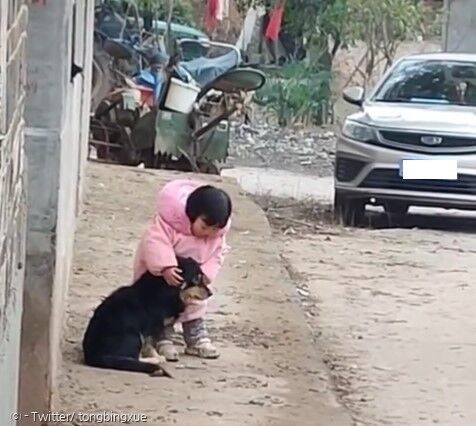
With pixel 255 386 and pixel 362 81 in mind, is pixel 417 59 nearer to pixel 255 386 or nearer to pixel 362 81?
pixel 255 386

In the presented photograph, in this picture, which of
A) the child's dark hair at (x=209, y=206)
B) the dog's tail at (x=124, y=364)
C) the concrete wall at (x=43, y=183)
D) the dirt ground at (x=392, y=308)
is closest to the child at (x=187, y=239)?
the child's dark hair at (x=209, y=206)

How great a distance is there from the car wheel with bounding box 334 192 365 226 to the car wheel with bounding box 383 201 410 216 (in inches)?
9.4

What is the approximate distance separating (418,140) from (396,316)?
4.18 meters

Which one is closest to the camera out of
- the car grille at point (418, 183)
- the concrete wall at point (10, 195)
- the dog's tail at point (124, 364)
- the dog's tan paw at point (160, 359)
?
the concrete wall at point (10, 195)

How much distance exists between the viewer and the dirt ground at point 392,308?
670 cm

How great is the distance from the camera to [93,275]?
854 centimetres

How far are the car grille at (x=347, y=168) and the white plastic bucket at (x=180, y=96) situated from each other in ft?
6.26

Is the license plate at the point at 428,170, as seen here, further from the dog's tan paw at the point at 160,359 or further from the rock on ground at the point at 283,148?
the dog's tan paw at the point at 160,359

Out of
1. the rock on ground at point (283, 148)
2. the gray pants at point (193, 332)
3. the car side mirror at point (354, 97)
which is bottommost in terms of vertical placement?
the rock on ground at point (283, 148)

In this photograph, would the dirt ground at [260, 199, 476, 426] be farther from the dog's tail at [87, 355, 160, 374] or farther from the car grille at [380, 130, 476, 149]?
the dog's tail at [87, 355, 160, 374]

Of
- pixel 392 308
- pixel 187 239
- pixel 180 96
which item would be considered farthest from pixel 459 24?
pixel 187 239

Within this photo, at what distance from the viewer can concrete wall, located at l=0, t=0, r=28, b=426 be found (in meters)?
3.24

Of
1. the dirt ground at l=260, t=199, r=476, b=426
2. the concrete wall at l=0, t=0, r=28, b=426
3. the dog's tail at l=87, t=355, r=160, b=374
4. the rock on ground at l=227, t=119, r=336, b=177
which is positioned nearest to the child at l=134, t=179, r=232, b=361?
the dog's tail at l=87, t=355, r=160, b=374

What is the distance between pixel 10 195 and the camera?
11.8ft
